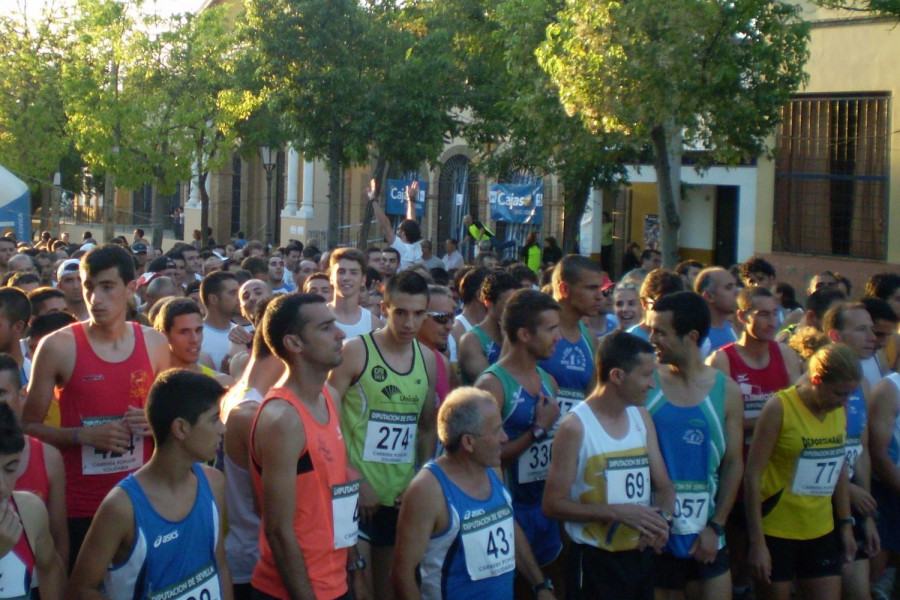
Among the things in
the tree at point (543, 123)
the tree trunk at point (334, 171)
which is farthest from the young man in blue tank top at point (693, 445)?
the tree trunk at point (334, 171)

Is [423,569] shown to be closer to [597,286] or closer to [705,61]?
[597,286]

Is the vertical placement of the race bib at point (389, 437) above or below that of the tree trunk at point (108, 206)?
below

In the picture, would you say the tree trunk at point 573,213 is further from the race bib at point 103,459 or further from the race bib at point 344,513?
the race bib at point 344,513

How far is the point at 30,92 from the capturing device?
30.7m

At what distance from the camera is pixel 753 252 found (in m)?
20.9

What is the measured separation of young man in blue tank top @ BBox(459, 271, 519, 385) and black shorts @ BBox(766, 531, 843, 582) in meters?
1.88

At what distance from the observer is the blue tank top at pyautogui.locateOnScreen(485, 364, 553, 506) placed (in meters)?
5.31

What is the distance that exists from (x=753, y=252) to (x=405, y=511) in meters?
17.9

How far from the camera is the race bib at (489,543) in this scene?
13.8 feet

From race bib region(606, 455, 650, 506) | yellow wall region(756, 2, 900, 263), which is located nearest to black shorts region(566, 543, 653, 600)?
race bib region(606, 455, 650, 506)

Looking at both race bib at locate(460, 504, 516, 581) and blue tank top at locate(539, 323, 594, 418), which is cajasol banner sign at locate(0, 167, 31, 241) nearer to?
blue tank top at locate(539, 323, 594, 418)

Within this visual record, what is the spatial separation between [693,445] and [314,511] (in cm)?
197

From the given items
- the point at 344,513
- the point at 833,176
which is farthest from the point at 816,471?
the point at 833,176

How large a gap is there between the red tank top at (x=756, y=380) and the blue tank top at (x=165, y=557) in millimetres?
3367
